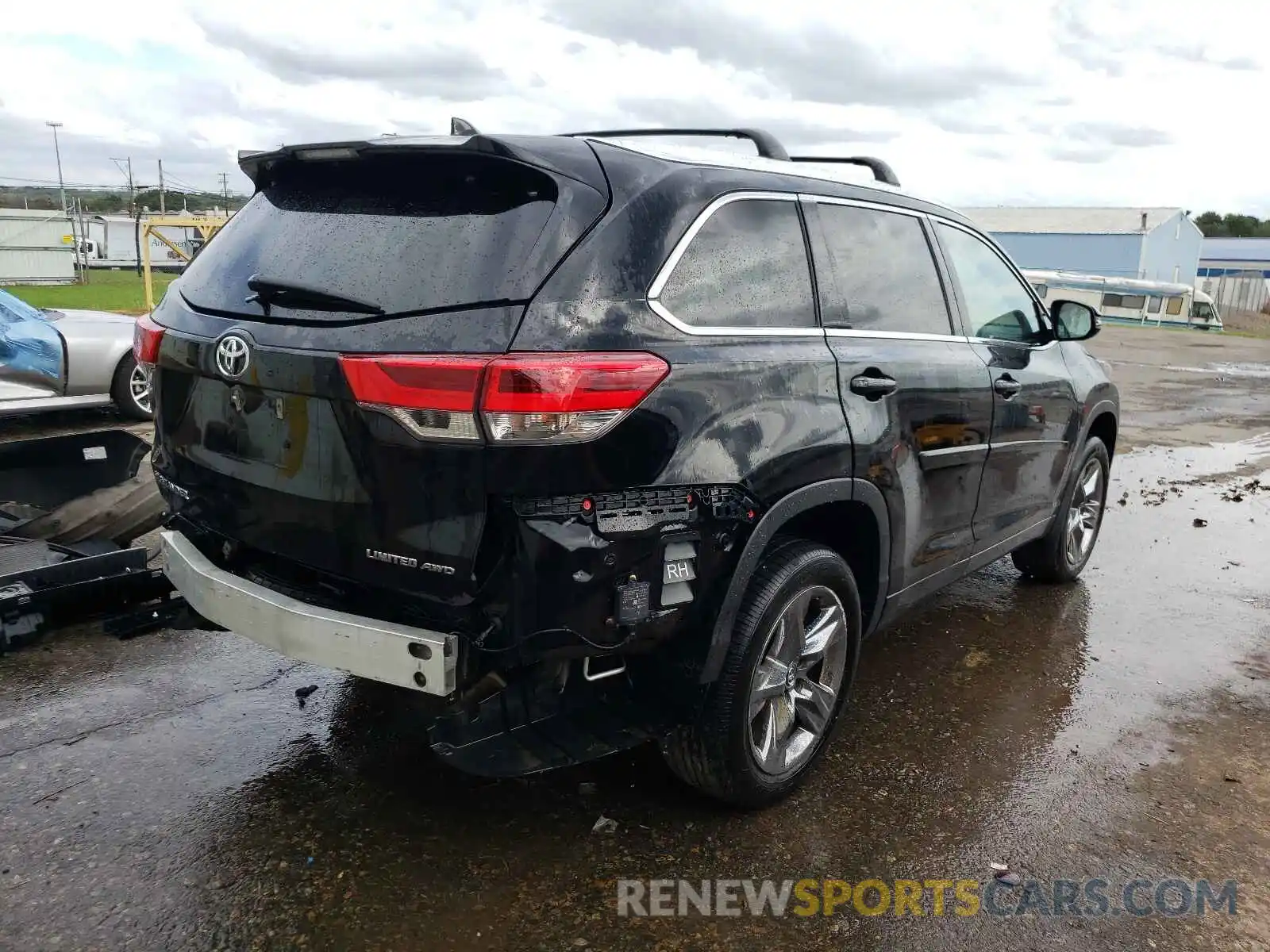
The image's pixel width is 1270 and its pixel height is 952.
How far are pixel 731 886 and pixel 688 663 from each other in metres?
0.65

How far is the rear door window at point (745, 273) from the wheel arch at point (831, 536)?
54cm

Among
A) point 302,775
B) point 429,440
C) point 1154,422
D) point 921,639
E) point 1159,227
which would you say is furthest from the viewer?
point 1159,227

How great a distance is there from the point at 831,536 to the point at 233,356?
1974 mm

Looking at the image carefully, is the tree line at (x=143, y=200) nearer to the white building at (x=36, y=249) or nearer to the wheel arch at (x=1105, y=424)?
the white building at (x=36, y=249)

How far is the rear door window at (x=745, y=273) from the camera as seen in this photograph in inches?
107

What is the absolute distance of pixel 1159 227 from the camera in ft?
180

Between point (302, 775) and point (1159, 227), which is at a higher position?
point (1159, 227)

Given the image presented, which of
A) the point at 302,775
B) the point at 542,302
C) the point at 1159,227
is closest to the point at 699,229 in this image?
the point at 542,302

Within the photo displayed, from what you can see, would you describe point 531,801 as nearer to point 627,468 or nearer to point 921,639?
point 627,468

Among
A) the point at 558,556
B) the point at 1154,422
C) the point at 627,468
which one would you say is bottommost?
the point at 1154,422

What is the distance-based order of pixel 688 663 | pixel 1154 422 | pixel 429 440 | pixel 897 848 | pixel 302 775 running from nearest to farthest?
pixel 429 440
pixel 688 663
pixel 897 848
pixel 302 775
pixel 1154 422

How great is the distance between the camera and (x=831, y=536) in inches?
134

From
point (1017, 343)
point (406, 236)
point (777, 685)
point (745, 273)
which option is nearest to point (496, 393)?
point (406, 236)

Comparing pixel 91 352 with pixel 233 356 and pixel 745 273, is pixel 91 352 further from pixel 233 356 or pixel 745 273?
pixel 745 273
